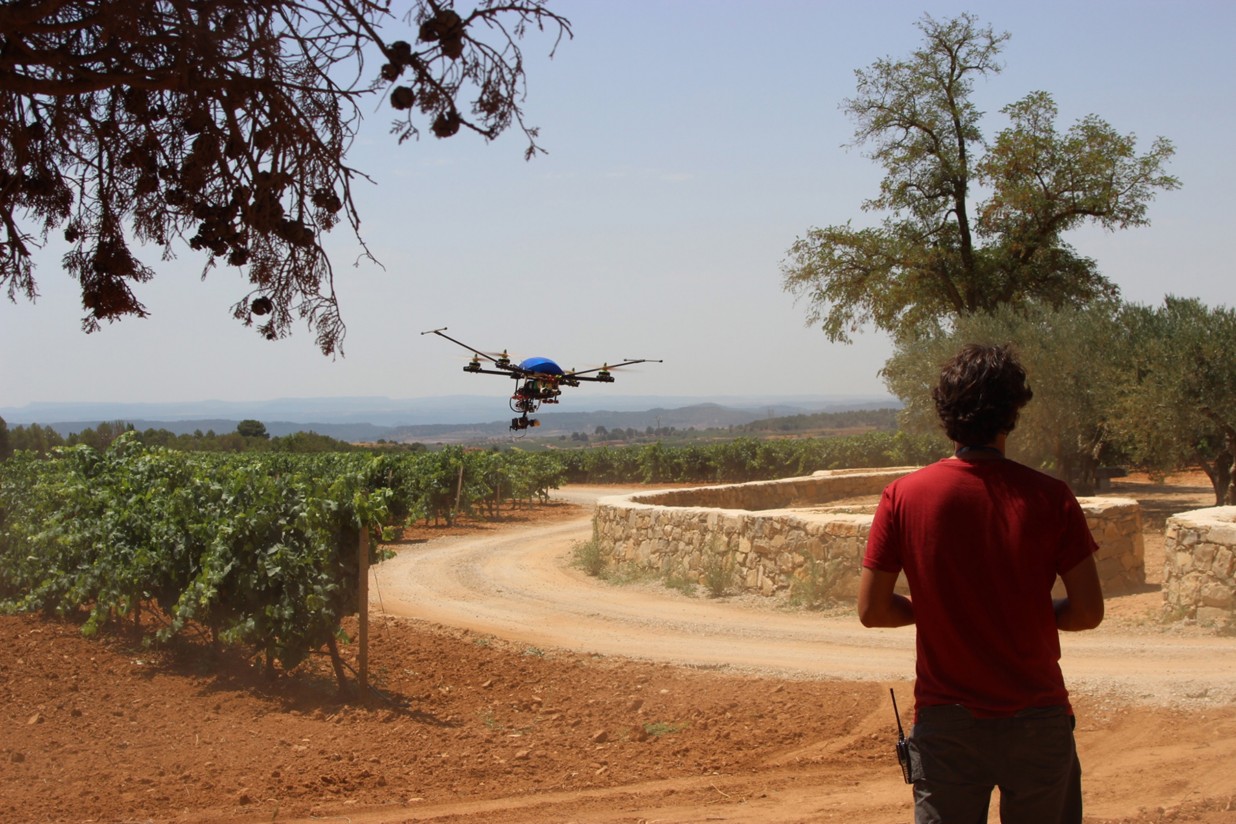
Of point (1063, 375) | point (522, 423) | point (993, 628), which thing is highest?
point (1063, 375)

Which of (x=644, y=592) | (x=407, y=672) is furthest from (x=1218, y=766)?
(x=644, y=592)

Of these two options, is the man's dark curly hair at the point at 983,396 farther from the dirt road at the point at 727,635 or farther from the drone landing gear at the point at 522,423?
the drone landing gear at the point at 522,423

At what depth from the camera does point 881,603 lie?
9.48ft

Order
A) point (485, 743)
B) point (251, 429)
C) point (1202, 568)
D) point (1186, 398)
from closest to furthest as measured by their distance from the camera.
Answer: point (485, 743) → point (1202, 568) → point (1186, 398) → point (251, 429)

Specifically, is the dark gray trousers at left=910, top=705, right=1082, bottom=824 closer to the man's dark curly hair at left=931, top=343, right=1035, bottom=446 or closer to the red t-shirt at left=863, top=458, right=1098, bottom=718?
the red t-shirt at left=863, top=458, right=1098, bottom=718

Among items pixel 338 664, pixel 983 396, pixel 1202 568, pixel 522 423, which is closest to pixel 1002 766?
pixel 983 396

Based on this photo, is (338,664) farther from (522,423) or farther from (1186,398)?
(1186,398)

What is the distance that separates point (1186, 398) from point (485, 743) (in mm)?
14389

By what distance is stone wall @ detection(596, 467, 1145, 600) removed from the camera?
11664 mm

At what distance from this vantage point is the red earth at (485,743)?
5422 mm

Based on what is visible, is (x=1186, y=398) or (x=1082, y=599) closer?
(x=1082, y=599)

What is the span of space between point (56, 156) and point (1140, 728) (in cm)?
692

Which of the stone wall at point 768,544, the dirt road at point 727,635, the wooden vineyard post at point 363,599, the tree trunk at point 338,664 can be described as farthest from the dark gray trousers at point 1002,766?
the stone wall at point 768,544

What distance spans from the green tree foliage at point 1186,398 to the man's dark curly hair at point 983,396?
15.9m
